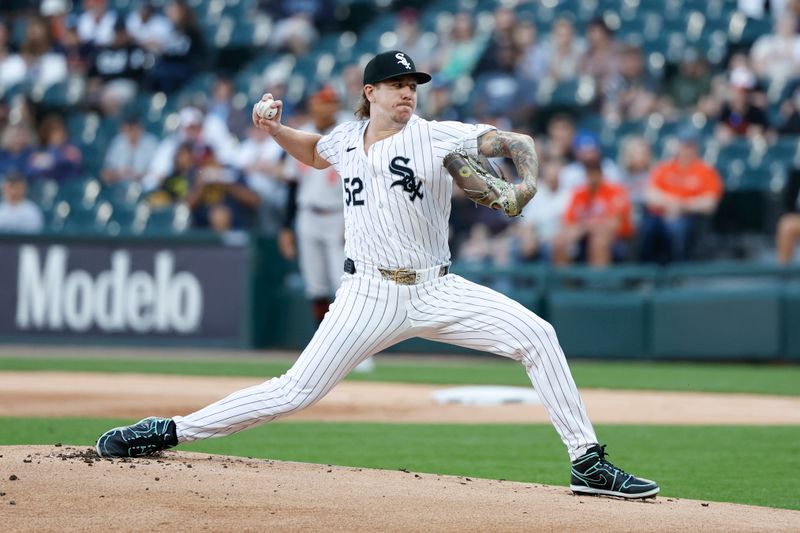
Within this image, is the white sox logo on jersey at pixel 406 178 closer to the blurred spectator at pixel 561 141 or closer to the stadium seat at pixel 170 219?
the blurred spectator at pixel 561 141

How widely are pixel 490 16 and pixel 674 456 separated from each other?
10.4 meters

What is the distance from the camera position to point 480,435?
25.1 feet

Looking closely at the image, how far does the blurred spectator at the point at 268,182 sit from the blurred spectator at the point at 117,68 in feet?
10.9

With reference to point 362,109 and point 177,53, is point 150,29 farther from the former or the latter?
point 362,109

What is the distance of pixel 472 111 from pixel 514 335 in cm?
963

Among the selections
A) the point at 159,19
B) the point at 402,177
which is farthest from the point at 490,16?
the point at 402,177

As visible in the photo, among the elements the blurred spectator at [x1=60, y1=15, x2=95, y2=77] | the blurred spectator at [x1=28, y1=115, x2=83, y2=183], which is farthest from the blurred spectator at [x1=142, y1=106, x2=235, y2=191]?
the blurred spectator at [x1=60, y1=15, x2=95, y2=77]

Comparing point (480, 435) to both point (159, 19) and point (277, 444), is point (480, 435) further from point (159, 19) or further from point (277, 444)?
point (159, 19)

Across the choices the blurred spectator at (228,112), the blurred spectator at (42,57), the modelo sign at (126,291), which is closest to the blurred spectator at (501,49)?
the blurred spectator at (228,112)

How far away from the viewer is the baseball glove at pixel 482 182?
480 centimetres

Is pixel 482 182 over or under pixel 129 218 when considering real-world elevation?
under

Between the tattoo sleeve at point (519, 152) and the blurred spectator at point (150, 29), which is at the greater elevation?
the blurred spectator at point (150, 29)

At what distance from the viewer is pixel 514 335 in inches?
201

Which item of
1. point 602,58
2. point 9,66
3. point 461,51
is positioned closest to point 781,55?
point 602,58
